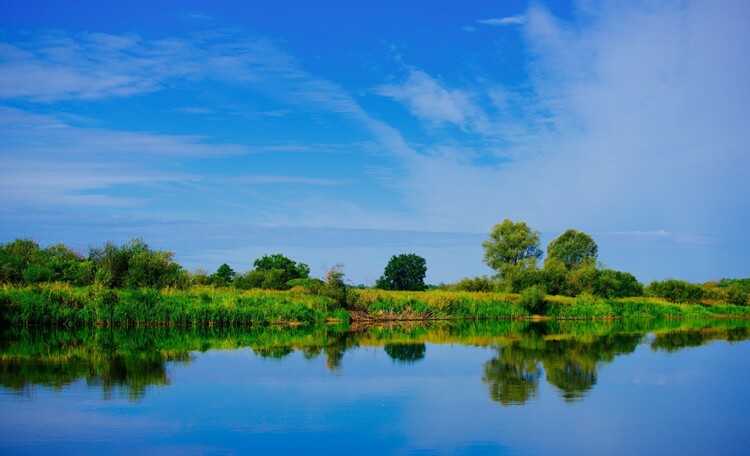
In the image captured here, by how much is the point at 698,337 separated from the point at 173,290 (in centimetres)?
2784

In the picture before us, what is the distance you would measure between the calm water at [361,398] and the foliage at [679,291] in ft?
139

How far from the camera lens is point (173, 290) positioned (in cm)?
3478

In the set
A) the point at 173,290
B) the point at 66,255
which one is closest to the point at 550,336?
the point at 173,290

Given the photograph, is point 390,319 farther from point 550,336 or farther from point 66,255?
point 66,255

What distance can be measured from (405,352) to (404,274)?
46739 mm

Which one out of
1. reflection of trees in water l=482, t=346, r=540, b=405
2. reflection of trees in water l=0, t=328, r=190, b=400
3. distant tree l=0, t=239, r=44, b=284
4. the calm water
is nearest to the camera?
the calm water

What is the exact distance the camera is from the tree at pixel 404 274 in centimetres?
6900

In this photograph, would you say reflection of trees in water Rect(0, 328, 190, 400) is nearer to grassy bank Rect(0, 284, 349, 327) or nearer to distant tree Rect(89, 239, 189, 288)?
grassy bank Rect(0, 284, 349, 327)

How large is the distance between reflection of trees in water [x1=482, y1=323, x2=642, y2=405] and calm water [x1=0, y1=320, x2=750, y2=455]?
8 centimetres

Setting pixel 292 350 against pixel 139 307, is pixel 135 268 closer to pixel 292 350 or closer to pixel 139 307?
pixel 139 307

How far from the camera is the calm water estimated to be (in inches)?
392

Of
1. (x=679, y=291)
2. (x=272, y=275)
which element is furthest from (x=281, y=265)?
(x=679, y=291)

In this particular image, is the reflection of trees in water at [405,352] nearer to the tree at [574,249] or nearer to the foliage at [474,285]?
the foliage at [474,285]

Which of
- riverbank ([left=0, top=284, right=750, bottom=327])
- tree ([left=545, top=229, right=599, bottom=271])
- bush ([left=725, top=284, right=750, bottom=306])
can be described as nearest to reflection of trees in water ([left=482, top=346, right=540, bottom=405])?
riverbank ([left=0, top=284, right=750, bottom=327])
